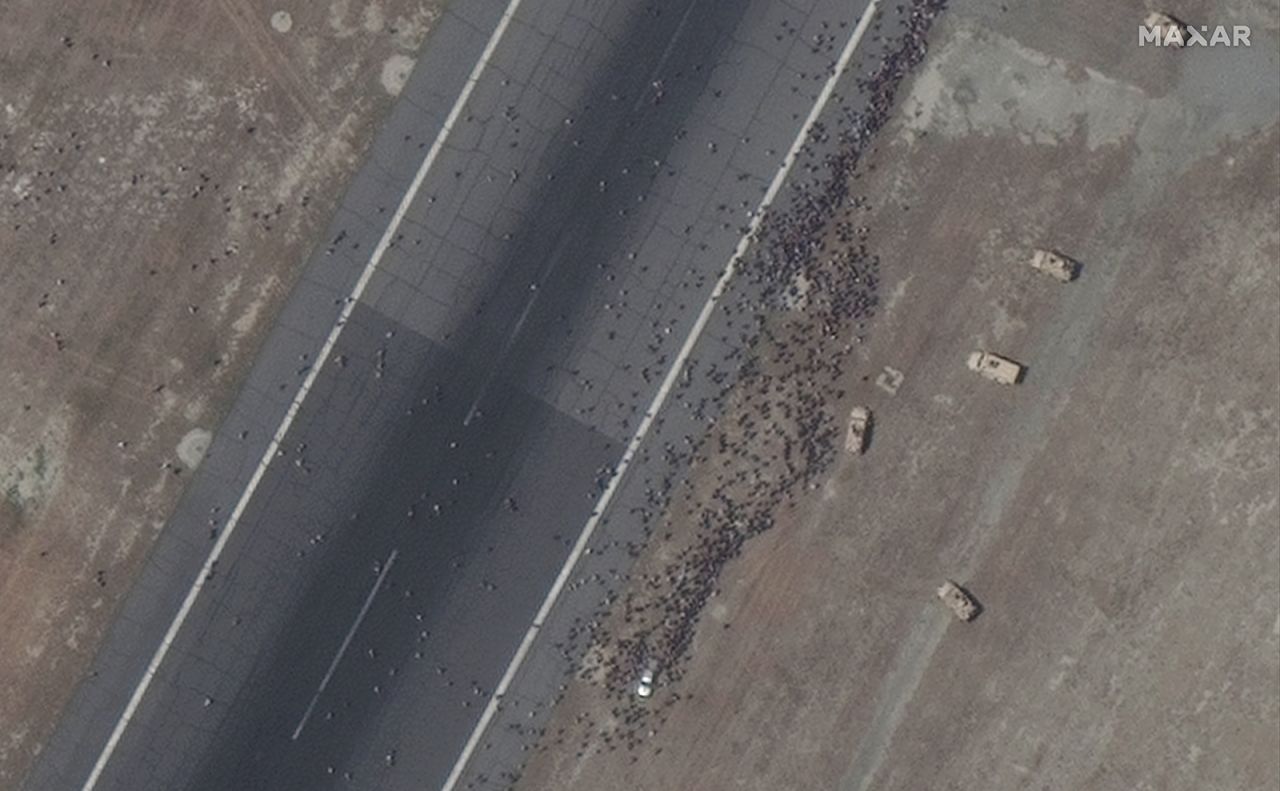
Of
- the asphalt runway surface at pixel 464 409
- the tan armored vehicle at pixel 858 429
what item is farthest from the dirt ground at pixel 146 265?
the tan armored vehicle at pixel 858 429

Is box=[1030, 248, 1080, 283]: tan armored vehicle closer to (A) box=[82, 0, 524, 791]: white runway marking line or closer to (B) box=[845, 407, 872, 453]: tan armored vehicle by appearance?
(B) box=[845, 407, 872, 453]: tan armored vehicle

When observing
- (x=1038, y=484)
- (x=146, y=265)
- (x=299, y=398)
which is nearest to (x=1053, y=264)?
(x=1038, y=484)

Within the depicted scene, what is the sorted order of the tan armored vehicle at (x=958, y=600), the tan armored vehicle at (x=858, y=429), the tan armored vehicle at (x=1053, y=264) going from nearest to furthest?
the tan armored vehicle at (x=1053, y=264) < the tan armored vehicle at (x=858, y=429) < the tan armored vehicle at (x=958, y=600)

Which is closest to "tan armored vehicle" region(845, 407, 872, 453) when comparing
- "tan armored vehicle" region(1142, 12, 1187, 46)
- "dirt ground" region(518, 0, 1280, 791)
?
"dirt ground" region(518, 0, 1280, 791)

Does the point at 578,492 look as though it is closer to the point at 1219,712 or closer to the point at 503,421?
the point at 503,421

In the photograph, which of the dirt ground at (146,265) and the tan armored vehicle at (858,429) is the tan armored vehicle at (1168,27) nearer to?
the tan armored vehicle at (858,429)

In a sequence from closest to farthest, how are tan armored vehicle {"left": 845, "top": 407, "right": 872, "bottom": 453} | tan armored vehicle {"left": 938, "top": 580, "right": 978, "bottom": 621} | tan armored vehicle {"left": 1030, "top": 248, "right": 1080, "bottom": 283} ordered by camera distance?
tan armored vehicle {"left": 1030, "top": 248, "right": 1080, "bottom": 283} → tan armored vehicle {"left": 845, "top": 407, "right": 872, "bottom": 453} → tan armored vehicle {"left": 938, "top": 580, "right": 978, "bottom": 621}

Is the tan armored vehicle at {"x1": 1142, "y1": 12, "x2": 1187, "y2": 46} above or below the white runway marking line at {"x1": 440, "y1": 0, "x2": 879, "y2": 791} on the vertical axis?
above

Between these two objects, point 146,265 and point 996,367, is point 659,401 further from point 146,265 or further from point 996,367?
point 146,265

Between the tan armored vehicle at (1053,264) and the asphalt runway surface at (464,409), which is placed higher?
the tan armored vehicle at (1053,264)
